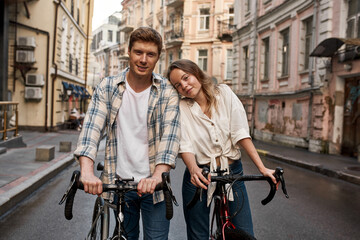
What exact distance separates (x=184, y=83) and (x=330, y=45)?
1100 cm

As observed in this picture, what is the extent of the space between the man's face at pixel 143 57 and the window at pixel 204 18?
107 feet

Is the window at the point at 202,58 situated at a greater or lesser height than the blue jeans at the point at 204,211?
greater

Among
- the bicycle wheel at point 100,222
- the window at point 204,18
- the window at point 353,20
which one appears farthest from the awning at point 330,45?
the window at point 204,18

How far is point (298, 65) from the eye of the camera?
648 inches

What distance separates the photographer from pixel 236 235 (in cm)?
249

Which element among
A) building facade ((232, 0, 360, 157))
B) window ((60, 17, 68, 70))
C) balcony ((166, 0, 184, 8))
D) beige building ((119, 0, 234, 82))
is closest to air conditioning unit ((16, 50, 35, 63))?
window ((60, 17, 68, 70))

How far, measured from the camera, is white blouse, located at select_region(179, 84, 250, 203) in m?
2.75

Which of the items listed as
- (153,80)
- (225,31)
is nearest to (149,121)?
(153,80)

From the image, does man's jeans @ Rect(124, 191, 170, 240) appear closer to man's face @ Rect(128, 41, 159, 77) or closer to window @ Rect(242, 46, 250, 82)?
man's face @ Rect(128, 41, 159, 77)

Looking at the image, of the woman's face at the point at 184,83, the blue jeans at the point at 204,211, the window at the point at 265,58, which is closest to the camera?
the woman's face at the point at 184,83

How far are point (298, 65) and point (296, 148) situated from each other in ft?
11.4

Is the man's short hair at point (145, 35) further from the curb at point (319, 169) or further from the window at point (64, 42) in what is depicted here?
the window at point (64, 42)

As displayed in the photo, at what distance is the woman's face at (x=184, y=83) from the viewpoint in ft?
→ 8.71

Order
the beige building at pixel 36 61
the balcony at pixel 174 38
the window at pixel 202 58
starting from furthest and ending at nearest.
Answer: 1. the balcony at pixel 174 38
2. the window at pixel 202 58
3. the beige building at pixel 36 61
